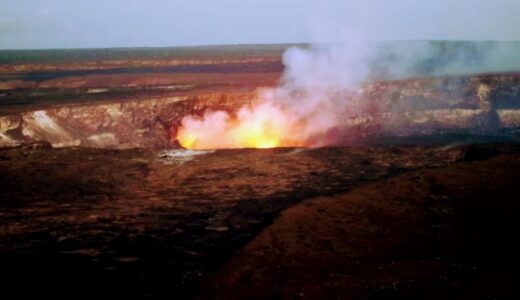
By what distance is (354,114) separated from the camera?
25.3 metres

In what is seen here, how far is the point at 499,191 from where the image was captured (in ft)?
33.9

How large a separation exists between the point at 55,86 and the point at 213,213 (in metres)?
32.2

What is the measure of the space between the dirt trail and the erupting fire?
10.7 m

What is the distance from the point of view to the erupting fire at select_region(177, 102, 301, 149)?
70.4ft

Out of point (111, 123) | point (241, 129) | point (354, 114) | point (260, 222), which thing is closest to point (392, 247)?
point (260, 222)

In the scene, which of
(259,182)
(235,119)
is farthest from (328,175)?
(235,119)

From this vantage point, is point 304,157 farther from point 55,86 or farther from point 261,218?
point 55,86

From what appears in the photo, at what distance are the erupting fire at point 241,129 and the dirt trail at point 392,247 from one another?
35.0 ft

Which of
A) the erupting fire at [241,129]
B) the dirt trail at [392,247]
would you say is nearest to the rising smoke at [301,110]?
the erupting fire at [241,129]

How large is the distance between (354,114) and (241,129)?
6748 millimetres

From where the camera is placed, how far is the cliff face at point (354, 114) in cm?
2086

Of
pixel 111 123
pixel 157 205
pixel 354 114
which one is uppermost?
pixel 111 123

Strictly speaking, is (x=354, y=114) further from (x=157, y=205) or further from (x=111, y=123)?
(x=157, y=205)

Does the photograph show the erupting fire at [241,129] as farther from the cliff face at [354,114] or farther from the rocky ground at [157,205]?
the rocky ground at [157,205]
